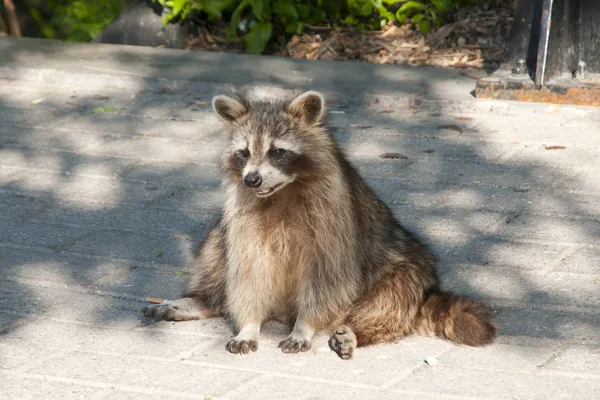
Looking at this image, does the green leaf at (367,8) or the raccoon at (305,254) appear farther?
the green leaf at (367,8)

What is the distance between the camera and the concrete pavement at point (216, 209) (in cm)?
341

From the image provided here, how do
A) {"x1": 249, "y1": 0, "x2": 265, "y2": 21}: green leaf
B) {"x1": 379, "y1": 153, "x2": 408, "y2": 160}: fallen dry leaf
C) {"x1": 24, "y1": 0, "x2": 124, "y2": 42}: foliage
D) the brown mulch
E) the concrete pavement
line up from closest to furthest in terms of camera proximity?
the concrete pavement → {"x1": 379, "y1": 153, "x2": 408, "y2": 160}: fallen dry leaf → the brown mulch → {"x1": 249, "y1": 0, "x2": 265, "y2": 21}: green leaf → {"x1": 24, "y1": 0, "x2": 124, "y2": 42}: foliage

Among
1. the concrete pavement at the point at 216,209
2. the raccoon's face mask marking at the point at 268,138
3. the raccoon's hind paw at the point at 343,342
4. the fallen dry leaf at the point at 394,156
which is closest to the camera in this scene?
the concrete pavement at the point at 216,209

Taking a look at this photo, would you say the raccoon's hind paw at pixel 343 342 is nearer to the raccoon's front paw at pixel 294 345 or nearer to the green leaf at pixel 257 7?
the raccoon's front paw at pixel 294 345

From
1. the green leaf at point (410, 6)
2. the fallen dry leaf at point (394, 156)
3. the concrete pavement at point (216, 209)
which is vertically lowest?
the fallen dry leaf at point (394, 156)

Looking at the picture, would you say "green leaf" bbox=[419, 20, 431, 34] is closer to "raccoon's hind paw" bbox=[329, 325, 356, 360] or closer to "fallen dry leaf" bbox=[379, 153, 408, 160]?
"fallen dry leaf" bbox=[379, 153, 408, 160]

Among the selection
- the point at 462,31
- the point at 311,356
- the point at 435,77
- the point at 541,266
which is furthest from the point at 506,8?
the point at 311,356

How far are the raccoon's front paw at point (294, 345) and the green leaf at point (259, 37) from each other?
491cm

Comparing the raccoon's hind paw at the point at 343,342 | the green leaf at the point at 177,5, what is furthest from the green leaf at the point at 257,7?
the raccoon's hind paw at the point at 343,342

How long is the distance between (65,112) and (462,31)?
3265mm

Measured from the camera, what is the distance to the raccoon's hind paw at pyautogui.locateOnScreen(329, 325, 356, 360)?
3.55m

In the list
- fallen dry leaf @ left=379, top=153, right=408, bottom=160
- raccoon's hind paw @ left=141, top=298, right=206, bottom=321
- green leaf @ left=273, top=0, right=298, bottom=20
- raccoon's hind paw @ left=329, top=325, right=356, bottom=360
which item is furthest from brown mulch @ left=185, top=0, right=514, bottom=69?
raccoon's hind paw @ left=329, top=325, right=356, bottom=360

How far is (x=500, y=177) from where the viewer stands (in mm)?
5570

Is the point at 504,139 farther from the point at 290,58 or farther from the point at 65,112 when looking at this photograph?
the point at 65,112
